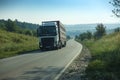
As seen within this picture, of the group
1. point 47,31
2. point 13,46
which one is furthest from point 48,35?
point 13,46

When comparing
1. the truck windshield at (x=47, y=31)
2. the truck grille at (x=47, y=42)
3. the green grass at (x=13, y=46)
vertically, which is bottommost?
the green grass at (x=13, y=46)

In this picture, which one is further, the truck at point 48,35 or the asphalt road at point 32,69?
the truck at point 48,35

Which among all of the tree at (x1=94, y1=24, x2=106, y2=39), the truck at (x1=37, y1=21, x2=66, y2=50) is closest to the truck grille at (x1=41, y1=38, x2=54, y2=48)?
the truck at (x1=37, y1=21, x2=66, y2=50)

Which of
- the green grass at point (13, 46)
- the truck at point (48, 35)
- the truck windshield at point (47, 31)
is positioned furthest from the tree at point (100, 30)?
the truck windshield at point (47, 31)

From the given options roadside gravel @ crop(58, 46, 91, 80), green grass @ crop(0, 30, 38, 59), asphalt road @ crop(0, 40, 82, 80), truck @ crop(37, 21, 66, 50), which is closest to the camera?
roadside gravel @ crop(58, 46, 91, 80)

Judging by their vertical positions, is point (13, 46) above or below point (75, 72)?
below

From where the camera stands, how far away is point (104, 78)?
13.6 metres

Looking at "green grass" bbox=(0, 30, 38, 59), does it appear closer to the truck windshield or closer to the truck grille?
the truck grille

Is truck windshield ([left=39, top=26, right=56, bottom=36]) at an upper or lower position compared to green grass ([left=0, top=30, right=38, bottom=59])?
upper

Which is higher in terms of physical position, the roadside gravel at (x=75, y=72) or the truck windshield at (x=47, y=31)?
the truck windshield at (x=47, y=31)

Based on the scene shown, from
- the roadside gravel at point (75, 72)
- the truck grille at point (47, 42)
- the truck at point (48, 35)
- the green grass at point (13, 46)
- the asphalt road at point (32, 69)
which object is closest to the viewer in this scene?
the roadside gravel at point (75, 72)

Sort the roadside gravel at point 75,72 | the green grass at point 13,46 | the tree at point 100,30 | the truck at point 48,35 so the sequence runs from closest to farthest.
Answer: the roadside gravel at point 75,72, the green grass at point 13,46, the truck at point 48,35, the tree at point 100,30

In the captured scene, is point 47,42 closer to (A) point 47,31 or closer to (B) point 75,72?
(A) point 47,31

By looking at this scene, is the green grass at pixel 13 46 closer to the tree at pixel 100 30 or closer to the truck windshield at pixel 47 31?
the truck windshield at pixel 47 31
